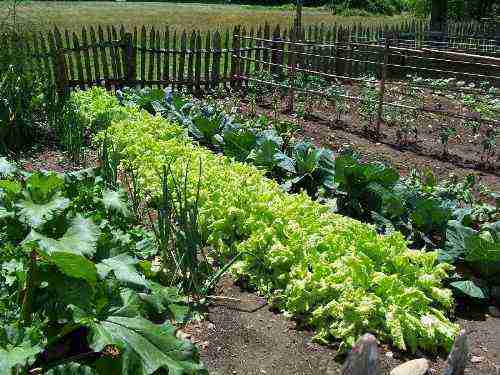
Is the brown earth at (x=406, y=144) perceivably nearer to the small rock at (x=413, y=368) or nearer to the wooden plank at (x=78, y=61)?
the wooden plank at (x=78, y=61)

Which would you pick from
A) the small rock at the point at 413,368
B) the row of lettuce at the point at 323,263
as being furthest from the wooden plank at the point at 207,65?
the small rock at the point at 413,368

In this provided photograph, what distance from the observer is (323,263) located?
3863mm

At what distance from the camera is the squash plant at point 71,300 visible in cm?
269

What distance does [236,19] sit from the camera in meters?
31.4

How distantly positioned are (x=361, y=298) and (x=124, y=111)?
494 centimetres

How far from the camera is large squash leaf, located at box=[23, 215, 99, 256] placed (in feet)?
9.35

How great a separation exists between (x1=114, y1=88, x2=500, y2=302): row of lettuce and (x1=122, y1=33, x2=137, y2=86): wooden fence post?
4.60 m

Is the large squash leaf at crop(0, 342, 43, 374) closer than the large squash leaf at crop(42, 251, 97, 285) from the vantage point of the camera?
Yes

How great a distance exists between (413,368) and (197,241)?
145 centimetres

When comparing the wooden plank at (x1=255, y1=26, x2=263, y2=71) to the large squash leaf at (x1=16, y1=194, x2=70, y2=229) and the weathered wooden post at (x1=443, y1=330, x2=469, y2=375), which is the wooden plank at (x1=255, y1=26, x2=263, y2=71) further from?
the weathered wooden post at (x1=443, y1=330, x2=469, y2=375)

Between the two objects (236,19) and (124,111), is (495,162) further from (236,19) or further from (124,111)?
(236,19)

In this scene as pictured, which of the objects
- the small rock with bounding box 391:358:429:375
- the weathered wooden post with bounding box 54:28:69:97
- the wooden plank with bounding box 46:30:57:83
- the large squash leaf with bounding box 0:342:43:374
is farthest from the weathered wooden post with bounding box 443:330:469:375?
the weathered wooden post with bounding box 54:28:69:97

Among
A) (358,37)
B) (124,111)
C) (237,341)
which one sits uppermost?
(358,37)

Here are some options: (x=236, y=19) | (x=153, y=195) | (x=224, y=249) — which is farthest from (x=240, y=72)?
(x=236, y=19)
